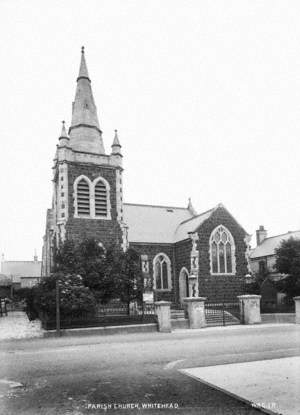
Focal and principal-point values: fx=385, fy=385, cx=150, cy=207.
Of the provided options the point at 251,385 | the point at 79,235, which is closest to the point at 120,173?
the point at 79,235

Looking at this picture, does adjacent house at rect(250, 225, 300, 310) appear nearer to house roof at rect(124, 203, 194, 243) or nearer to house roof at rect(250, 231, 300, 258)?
house roof at rect(250, 231, 300, 258)

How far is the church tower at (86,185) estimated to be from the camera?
26.5 m

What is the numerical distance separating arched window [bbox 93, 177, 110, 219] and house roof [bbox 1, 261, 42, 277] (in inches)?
1812

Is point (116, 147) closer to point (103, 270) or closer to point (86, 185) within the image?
point (86, 185)

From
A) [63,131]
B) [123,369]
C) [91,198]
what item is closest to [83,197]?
[91,198]

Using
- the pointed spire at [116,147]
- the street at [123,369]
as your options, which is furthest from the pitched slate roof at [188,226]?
the street at [123,369]

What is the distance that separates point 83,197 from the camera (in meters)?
27.2

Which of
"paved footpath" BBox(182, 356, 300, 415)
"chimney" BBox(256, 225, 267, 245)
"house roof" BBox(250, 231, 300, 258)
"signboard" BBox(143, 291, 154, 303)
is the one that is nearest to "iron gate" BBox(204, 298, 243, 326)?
"signboard" BBox(143, 291, 154, 303)

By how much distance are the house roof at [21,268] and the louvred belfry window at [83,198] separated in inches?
1817

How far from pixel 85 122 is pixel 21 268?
49.3 m

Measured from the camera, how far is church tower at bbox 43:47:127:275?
2652cm

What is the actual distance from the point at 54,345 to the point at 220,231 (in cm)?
1812

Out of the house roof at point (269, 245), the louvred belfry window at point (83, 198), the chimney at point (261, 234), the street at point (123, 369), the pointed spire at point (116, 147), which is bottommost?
the street at point (123, 369)

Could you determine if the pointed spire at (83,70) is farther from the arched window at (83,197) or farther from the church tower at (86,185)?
the arched window at (83,197)
